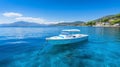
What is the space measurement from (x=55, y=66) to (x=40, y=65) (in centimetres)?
195

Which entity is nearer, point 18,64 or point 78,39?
point 18,64

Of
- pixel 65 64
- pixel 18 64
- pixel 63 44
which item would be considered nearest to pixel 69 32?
pixel 63 44

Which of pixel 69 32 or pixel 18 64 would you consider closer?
pixel 18 64

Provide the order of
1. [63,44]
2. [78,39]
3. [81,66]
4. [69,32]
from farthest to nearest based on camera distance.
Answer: [69,32], [78,39], [63,44], [81,66]

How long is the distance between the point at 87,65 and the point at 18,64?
8.86m

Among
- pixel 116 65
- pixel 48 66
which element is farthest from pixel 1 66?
pixel 116 65

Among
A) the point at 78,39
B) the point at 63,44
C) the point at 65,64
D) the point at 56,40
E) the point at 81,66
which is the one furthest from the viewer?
the point at 78,39

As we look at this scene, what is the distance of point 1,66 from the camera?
13.8 metres

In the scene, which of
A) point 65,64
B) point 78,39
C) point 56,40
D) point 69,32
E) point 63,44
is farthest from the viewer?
point 69,32

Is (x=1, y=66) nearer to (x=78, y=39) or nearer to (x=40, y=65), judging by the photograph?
(x=40, y=65)

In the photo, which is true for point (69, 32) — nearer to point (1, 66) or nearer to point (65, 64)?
point (65, 64)

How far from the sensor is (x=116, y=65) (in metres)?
14.2

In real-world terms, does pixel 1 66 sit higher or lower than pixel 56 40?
lower

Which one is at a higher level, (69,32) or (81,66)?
(69,32)
